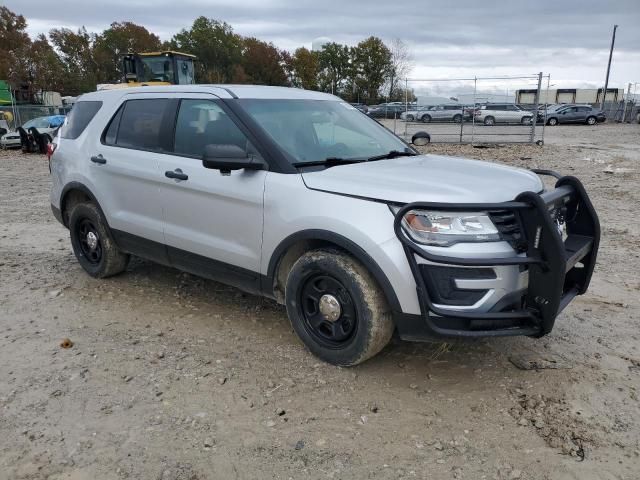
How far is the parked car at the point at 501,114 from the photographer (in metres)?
20.1

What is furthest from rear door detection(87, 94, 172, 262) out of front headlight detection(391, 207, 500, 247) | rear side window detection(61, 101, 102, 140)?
front headlight detection(391, 207, 500, 247)

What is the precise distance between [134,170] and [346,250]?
218cm

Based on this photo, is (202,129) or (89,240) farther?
(89,240)

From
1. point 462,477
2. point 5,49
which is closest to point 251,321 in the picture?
point 462,477

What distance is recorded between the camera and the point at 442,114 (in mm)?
25406

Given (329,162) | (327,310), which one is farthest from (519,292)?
(329,162)

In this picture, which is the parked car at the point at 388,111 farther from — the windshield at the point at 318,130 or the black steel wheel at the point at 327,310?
the black steel wheel at the point at 327,310

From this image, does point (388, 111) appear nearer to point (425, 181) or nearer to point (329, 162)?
point (329, 162)

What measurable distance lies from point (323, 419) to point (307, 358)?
0.70 m

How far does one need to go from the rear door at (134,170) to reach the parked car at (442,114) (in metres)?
18.6

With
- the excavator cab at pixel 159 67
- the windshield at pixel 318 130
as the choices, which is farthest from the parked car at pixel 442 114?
the windshield at pixel 318 130

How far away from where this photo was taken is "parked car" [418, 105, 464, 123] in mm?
22531

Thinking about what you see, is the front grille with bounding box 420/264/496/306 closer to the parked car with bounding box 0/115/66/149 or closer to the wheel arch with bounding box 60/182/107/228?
the wheel arch with bounding box 60/182/107/228

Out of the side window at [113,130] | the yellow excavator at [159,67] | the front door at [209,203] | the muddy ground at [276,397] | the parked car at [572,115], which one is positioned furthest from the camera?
the parked car at [572,115]
